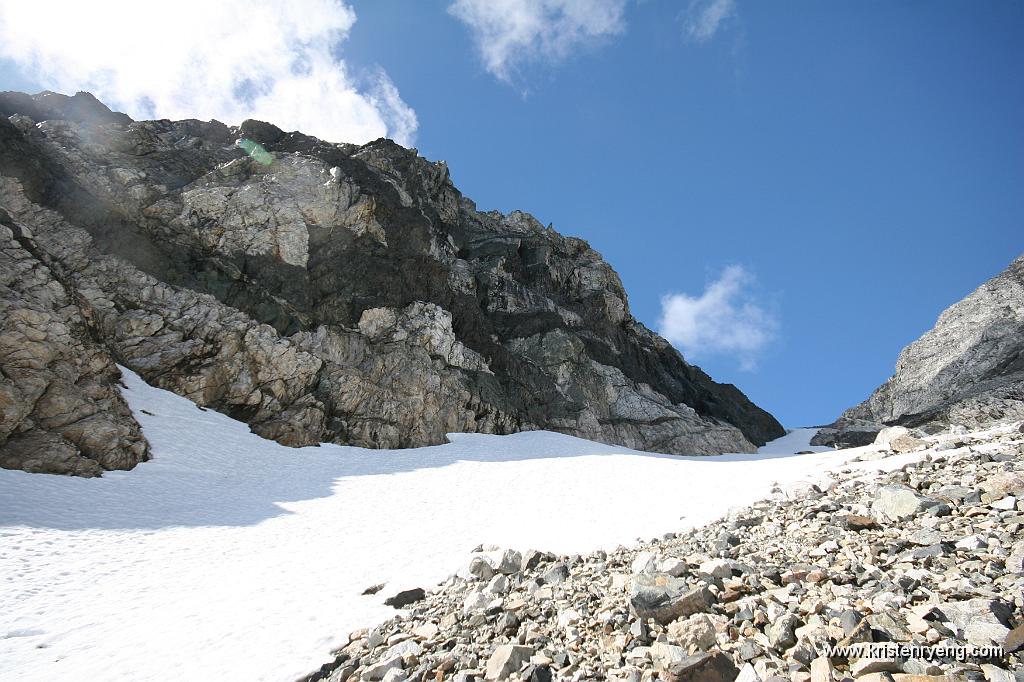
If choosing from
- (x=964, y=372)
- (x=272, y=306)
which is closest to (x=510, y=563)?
(x=272, y=306)

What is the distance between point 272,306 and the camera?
3228cm

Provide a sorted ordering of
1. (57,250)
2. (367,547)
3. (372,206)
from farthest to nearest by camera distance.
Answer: (372,206) < (57,250) < (367,547)

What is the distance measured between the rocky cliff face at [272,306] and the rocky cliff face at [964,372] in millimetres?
15894

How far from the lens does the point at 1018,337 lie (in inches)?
1606

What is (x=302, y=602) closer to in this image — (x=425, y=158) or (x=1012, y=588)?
(x=1012, y=588)

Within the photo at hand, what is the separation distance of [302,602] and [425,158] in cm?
5229

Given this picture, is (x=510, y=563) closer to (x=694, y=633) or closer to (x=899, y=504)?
(x=694, y=633)

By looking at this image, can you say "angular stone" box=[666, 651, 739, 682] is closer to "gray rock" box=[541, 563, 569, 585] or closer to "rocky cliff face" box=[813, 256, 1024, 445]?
"gray rock" box=[541, 563, 569, 585]

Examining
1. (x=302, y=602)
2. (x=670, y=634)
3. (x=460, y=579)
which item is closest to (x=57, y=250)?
(x=302, y=602)

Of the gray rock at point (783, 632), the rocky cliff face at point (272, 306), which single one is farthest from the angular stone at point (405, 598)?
the rocky cliff face at point (272, 306)

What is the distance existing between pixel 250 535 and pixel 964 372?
175 ft

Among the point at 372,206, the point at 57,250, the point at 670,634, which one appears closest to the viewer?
the point at 670,634

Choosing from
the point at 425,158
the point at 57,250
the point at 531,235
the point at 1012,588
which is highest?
the point at 425,158

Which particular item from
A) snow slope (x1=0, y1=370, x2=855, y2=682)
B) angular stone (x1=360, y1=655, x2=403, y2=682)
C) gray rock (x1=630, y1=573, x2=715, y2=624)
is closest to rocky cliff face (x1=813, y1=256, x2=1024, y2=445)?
snow slope (x1=0, y1=370, x2=855, y2=682)
